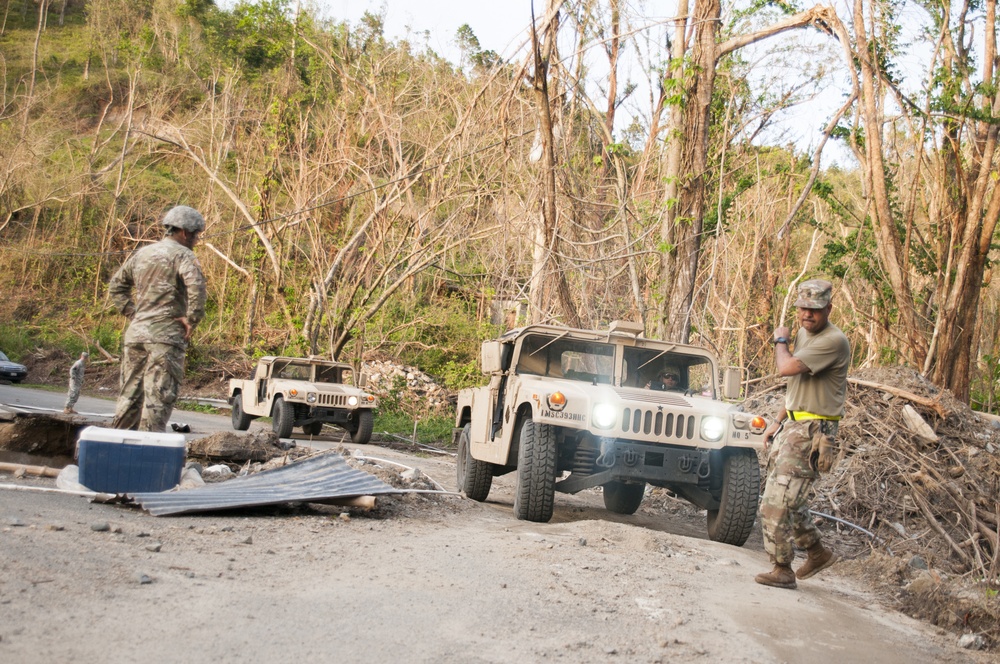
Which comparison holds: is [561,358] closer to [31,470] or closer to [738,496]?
[738,496]

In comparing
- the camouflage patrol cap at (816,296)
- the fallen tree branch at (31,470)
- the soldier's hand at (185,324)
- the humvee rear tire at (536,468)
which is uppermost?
the camouflage patrol cap at (816,296)

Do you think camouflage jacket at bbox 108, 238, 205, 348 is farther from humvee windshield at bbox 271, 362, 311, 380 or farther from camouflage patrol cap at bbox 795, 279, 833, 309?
humvee windshield at bbox 271, 362, 311, 380

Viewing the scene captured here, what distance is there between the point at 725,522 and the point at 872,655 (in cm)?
297

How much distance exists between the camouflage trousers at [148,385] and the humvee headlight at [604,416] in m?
2.98

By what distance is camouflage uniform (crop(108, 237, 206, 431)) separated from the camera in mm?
6871

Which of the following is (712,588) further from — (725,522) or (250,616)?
(250,616)

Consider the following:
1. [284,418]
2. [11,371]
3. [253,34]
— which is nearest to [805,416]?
[284,418]

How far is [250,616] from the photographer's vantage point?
369 cm

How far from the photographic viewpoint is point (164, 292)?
696 centimetres

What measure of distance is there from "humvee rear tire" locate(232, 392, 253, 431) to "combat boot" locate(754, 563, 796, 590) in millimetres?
11204

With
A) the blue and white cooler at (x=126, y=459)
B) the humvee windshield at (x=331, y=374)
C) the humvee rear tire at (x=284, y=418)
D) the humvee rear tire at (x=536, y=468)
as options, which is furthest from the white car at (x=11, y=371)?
the humvee rear tire at (x=536, y=468)

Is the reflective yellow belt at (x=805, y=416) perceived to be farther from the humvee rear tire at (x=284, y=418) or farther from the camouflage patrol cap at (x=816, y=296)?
the humvee rear tire at (x=284, y=418)

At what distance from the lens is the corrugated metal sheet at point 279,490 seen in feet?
19.0

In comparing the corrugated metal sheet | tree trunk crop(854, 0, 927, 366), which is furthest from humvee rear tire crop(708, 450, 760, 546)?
tree trunk crop(854, 0, 927, 366)
